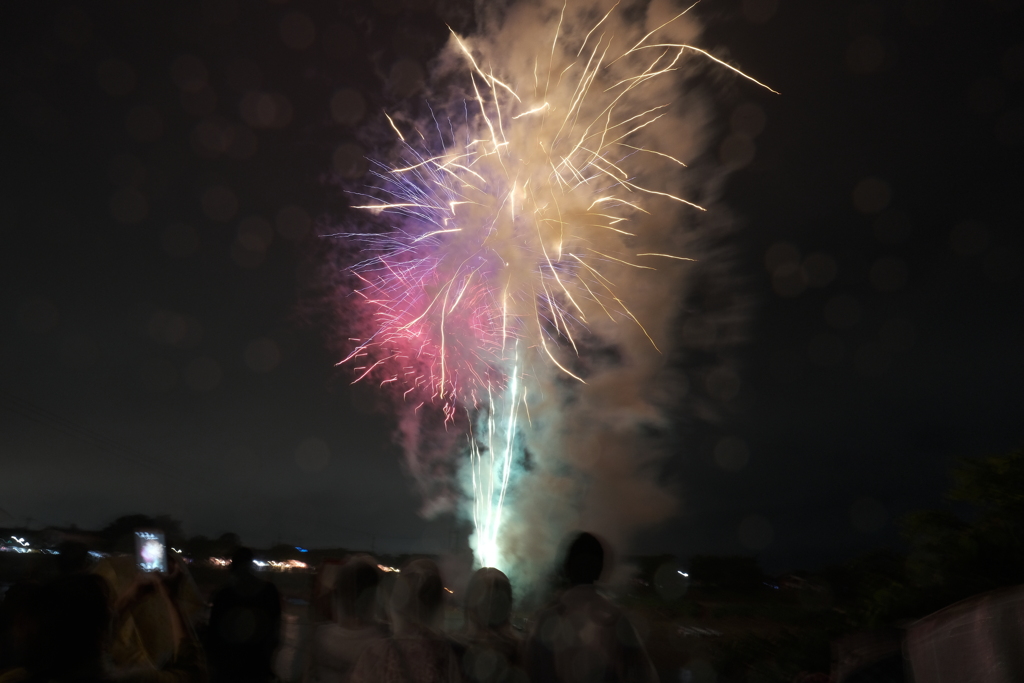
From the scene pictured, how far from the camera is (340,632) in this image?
3.22m

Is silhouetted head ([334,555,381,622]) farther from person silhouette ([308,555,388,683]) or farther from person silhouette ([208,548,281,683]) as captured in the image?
person silhouette ([208,548,281,683])

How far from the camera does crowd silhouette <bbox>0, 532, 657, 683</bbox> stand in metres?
2.68

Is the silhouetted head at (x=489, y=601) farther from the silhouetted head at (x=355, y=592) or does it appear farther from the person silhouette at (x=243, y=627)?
the person silhouette at (x=243, y=627)

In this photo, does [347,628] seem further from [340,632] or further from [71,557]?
[71,557]

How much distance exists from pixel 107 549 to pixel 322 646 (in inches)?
96.8

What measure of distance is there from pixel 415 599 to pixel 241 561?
151 centimetres

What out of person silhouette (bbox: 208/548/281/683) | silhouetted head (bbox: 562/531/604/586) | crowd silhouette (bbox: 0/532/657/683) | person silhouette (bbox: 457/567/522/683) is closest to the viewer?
crowd silhouette (bbox: 0/532/657/683)

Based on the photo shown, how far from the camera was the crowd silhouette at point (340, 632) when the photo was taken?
2.68 meters

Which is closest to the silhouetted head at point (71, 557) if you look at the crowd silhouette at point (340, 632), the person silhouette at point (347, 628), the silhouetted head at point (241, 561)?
the crowd silhouette at point (340, 632)

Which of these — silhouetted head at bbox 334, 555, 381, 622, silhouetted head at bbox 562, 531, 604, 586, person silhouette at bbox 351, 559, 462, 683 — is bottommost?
person silhouette at bbox 351, 559, 462, 683

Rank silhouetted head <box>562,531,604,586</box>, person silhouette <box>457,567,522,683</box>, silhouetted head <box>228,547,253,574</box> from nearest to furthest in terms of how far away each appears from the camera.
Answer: silhouetted head <box>562,531,604,586</box>
person silhouette <box>457,567,522,683</box>
silhouetted head <box>228,547,253,574</box>

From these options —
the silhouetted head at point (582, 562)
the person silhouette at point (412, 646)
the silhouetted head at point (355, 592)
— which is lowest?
the person silhouette at point (412, 646)

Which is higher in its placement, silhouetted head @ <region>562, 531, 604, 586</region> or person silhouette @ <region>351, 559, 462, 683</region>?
silhouetted head @ <region>562, 531, 604, 586</region>

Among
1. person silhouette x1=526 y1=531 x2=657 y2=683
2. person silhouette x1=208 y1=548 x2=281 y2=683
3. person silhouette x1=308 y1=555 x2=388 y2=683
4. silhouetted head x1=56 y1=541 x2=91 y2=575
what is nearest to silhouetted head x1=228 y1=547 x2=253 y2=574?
person silhouette x1=208 y1=548 x2=281 y2=683
